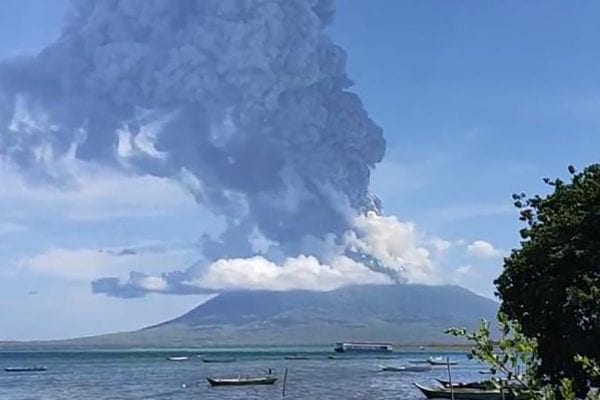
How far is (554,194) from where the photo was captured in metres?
31.2

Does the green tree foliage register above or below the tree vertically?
below

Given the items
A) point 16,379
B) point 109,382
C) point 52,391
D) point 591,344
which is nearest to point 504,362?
point 591,344

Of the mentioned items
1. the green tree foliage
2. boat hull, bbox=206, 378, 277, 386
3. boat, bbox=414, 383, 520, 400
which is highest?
boat hull, bbox=206, 378, 277, 386

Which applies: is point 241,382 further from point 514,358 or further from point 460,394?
point 514,358

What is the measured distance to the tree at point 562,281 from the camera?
81.7ft

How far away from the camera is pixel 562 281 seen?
26359 mm

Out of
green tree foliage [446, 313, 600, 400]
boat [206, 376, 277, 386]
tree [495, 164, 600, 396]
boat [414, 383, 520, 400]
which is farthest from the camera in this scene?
boat [206, 376, 277, 386]

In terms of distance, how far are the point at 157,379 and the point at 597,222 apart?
70102 millimetres

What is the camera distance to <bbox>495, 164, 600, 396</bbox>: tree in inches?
980

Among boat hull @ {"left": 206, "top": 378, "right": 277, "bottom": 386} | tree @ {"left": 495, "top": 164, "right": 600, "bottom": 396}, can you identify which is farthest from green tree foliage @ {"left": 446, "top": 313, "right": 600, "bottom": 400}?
boat hull @ {"left": 206, "top": 378, "right": 277, "bottom": 386}

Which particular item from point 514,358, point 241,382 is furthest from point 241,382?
point 514,358

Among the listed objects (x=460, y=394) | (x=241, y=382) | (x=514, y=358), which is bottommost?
(x=514, y=358)

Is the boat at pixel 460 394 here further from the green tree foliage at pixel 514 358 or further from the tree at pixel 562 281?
the green tree foliage at pixel 514 358

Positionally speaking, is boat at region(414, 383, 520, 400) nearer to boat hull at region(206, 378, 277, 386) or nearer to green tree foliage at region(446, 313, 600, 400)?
boat hull at region(206, 378, 277, 386)
